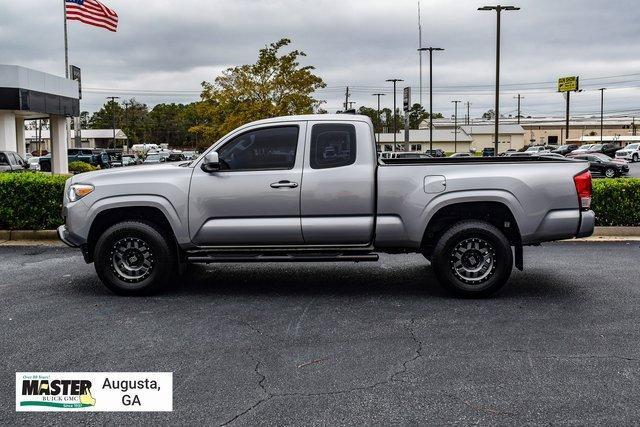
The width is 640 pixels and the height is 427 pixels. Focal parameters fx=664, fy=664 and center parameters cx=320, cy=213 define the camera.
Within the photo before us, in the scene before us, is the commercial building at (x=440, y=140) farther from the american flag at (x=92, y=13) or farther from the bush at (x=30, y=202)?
the bush at (x=30, y=202)

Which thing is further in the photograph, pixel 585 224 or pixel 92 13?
pixel 92 13

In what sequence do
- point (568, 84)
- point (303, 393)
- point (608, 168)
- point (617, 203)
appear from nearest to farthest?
1. point (303, 393)
2. point (617, 203)
3. point (608, 168)
4. point (568, 84)

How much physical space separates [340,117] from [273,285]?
221 cm

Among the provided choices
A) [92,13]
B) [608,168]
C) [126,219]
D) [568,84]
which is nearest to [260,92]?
[92,13]

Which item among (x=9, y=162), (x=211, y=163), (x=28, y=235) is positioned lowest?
(x=28, y=235)

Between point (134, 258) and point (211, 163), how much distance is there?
1.43 m

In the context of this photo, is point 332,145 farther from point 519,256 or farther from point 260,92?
point 260,92

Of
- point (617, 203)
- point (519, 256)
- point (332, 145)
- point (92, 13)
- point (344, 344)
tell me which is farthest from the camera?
point (92, 13)

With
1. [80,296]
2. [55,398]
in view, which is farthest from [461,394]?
[80,296]

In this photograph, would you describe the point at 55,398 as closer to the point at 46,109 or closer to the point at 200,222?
the point at 200,222

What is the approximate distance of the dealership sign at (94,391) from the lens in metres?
4.46

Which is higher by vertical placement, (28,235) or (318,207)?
(318,207)

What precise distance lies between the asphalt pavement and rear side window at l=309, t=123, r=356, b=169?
1.53 meters

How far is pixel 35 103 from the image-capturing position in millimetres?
29719
